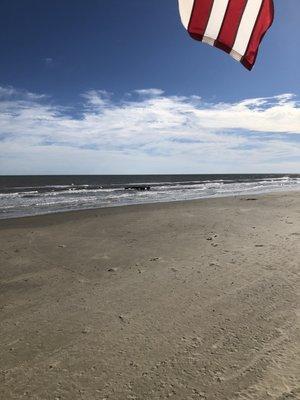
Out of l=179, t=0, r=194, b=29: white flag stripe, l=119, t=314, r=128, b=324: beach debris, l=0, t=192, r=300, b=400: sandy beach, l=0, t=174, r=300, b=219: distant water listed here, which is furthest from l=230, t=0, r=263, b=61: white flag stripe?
l=0, t=174, r=300, b=219: distant water

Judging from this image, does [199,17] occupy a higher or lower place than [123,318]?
higher

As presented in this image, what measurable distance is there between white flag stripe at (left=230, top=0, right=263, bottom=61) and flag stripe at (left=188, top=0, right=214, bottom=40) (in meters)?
0.23

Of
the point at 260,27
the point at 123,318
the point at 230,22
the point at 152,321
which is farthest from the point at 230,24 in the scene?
the point at 123,318

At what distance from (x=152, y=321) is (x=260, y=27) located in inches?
126

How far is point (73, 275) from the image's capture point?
6.40 meters

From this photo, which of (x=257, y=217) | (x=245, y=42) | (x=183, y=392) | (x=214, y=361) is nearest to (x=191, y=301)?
(x=214, y=361)

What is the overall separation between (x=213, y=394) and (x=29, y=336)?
2013 mm

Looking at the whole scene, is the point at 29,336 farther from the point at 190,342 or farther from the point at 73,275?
the point at 73,275

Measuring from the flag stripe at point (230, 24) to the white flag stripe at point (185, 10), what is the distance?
22 cm

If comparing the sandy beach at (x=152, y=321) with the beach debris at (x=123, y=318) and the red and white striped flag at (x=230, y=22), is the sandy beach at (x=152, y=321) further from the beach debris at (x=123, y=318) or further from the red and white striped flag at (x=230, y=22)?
the red and white striped flag at (x=230, y=22)

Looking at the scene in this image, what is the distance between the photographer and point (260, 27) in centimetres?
249

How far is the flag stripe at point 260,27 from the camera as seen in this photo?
8.07 ft

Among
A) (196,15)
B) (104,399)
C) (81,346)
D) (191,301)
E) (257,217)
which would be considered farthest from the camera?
(257,217)

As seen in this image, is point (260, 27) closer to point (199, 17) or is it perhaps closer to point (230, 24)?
point (230, 24)
